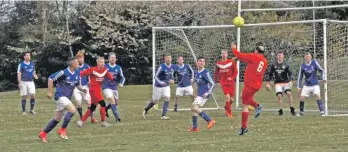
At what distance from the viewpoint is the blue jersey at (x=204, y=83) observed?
52.1 feet

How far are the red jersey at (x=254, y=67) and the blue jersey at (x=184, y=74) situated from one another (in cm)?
599

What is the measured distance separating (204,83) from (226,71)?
125 inches

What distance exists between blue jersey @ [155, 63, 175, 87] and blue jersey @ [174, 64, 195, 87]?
404 mm

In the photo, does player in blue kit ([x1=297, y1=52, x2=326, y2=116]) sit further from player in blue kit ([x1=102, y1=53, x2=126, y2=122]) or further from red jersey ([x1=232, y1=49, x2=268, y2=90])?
player in blue kit ([x1=102, y1=53, x2=126, y2=122])

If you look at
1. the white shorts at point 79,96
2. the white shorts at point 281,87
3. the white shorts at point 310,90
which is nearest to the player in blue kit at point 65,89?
the white shorts at point 79,96

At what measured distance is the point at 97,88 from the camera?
56.4ft

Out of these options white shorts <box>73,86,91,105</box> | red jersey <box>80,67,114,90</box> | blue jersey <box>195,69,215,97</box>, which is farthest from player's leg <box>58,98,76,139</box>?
white shorts <box>73,86,91,105</box>

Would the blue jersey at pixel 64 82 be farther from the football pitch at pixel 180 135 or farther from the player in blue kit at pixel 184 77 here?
the player in blue kit at pixel 184 77

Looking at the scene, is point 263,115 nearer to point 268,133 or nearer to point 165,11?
point 268,133

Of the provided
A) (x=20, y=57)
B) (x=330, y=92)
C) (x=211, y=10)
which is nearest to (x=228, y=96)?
(x=330, y=92)

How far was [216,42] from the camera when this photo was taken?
24922 millimetres

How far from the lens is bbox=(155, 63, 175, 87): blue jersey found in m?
19.6

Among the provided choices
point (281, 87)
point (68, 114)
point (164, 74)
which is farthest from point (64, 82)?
point (281, 87)

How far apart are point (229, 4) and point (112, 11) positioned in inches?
319
